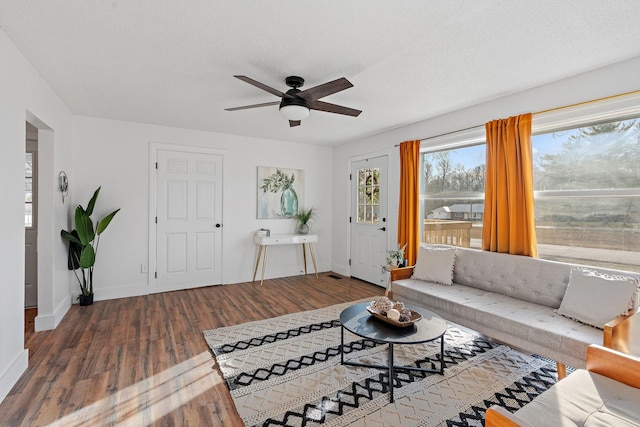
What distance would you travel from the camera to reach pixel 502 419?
115cm

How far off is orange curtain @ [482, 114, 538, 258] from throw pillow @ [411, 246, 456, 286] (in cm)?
41

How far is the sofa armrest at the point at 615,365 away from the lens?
1.49m

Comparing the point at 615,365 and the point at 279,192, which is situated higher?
the point at 279,192

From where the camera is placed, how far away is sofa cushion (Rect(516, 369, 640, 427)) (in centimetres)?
126

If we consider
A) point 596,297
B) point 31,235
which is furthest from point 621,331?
point 31,235

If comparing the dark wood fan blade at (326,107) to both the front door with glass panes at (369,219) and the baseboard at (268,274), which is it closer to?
the front door with glass panes at (369,219)

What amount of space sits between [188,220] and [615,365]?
4675mm

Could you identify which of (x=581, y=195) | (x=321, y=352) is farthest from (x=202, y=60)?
(x=581, y=195)

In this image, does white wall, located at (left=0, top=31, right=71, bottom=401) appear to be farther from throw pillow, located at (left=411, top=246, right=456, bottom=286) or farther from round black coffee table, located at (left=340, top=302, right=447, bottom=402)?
throw pillow, located at (left=411, top=246, right=456, bottom=286)

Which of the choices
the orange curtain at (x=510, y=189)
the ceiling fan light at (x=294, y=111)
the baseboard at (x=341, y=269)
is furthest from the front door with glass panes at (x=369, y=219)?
the ceiling fan light at (x=294, y=111)

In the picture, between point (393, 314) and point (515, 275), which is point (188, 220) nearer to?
point (393, 314)

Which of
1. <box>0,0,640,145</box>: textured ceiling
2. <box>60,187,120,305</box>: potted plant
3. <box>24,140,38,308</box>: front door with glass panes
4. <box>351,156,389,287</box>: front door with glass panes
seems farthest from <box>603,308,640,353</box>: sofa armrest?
<box>24,140,38,308</box>: front door with glass panes

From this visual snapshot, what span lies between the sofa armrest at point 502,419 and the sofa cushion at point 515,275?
186cm

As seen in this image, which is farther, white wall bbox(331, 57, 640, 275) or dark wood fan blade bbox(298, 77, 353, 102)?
white wall bbox(331, 57, 640, 275)
